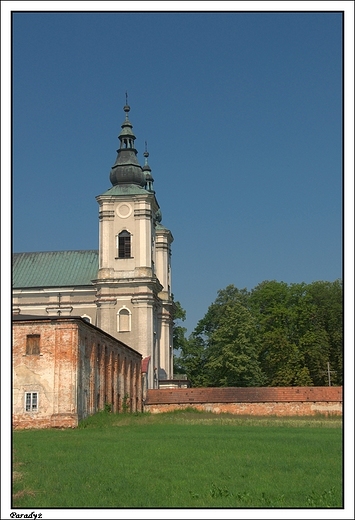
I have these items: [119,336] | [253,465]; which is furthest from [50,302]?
[253,465]

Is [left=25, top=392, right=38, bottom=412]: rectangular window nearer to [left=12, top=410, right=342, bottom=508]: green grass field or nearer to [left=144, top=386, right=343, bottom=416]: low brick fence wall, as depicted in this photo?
[left=12, top=410, right=342, bottom=508]: green grass field

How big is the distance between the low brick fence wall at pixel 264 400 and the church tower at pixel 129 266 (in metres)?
7.24

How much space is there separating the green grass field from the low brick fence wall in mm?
18852

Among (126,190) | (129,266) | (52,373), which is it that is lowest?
(52,373)

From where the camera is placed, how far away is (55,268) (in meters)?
66.4

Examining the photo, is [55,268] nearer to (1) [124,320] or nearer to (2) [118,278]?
(2) [118,278]

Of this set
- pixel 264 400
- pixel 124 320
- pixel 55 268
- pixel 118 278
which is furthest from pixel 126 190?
pixel 264 400

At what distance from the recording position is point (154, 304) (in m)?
61.1

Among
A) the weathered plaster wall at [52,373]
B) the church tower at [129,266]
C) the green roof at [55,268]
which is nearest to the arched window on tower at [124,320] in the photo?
the church tower at [129,266]

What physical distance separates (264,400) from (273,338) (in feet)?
52.2

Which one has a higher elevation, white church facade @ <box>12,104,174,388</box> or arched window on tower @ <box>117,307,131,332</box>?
white church facade @ <box>12,104,174,388</box>

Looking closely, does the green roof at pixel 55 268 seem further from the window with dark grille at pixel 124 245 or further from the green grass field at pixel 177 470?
the green grass field at pixel 177 470

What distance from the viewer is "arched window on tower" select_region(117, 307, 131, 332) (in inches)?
2362

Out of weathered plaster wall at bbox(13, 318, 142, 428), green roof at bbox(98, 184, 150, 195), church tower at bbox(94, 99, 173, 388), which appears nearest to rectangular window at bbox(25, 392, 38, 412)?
weathered plaster wall at bbox(13, 318, 142, 428)
